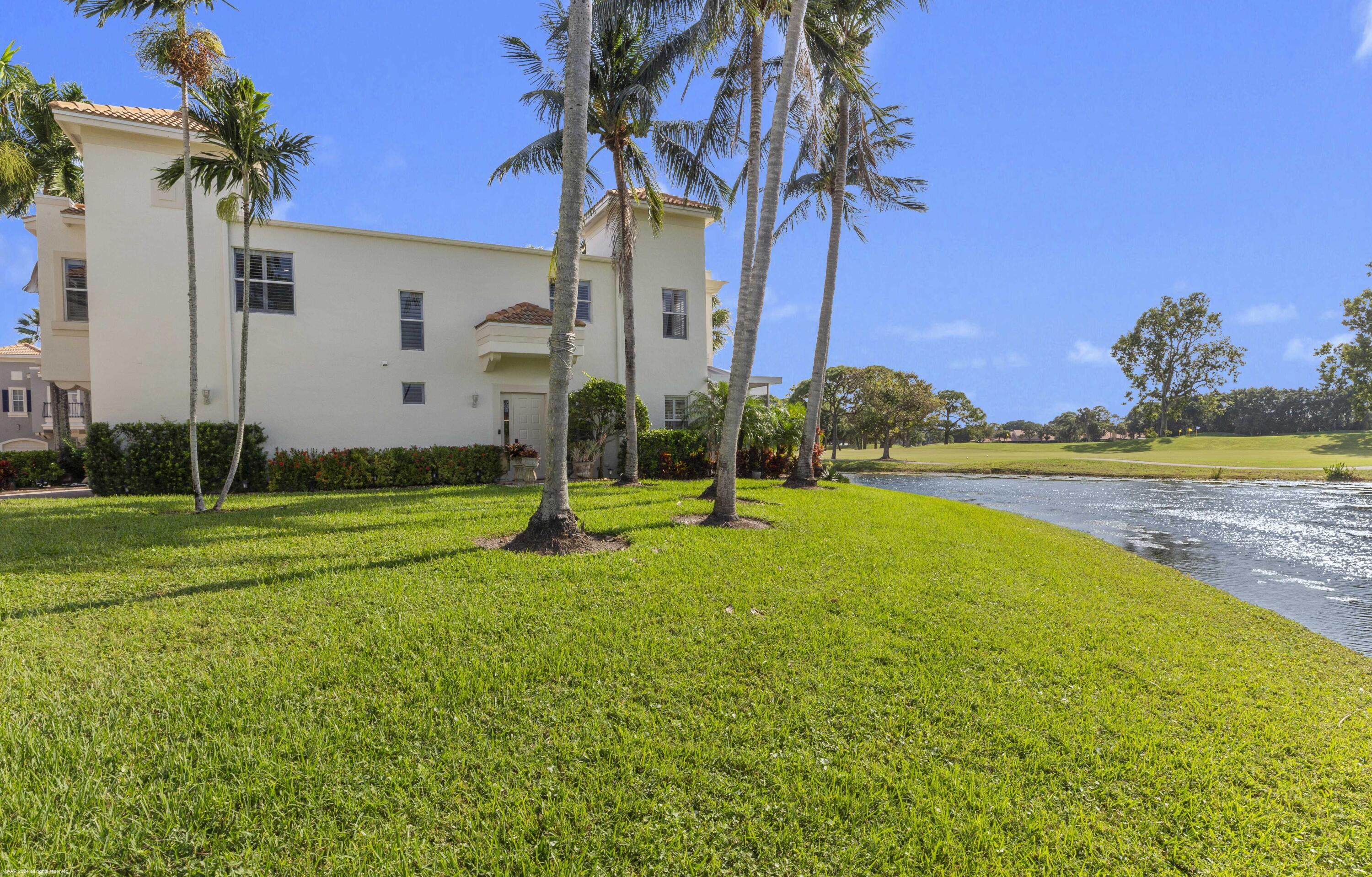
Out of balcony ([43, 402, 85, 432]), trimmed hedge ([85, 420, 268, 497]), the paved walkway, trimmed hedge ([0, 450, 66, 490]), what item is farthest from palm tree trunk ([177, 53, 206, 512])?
balcony ([43, 402, 85, 432])

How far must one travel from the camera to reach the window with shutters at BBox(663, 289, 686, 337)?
59.4 ft

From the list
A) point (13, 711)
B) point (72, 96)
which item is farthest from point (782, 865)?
point (72, 96)

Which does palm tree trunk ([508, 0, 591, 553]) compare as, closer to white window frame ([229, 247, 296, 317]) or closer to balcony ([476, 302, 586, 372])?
balcony ([476, 302, 586, 372])

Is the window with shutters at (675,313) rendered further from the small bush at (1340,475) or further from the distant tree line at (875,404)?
the small bush at (1340,475)

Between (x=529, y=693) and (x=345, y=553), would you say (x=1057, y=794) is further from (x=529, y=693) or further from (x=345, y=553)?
(x=345, y=553)

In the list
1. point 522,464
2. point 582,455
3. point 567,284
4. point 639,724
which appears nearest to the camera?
point 639,724

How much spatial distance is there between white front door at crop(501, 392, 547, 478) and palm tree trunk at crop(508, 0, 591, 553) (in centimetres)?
955

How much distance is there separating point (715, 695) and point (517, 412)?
13.9 meters

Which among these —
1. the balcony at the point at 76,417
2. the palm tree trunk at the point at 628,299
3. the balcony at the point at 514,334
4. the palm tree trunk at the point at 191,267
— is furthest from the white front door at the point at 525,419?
the balcony at the point at 76,417

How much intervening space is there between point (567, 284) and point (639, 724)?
5151mm

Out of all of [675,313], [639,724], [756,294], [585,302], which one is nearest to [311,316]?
[585,302]

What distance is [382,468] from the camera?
1409 cm

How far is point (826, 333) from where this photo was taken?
48.5ft

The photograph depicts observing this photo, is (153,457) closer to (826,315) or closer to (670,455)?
(670,455)
